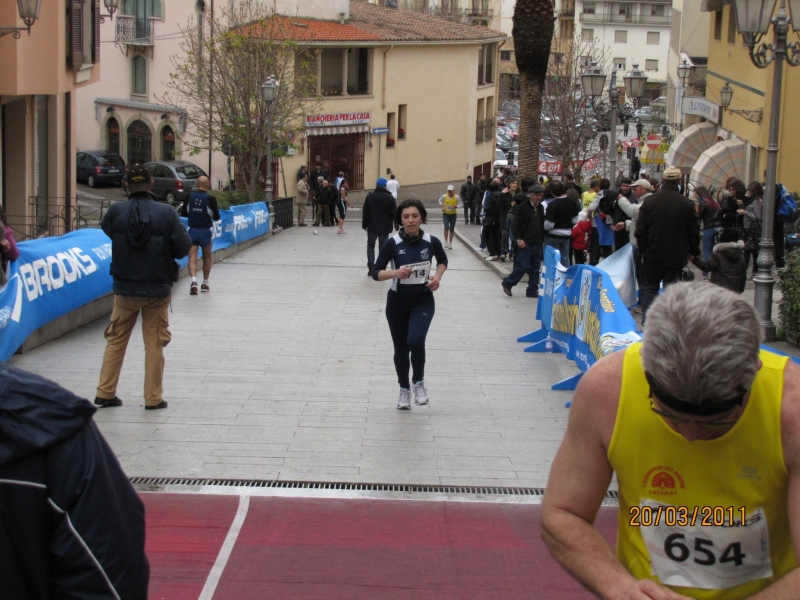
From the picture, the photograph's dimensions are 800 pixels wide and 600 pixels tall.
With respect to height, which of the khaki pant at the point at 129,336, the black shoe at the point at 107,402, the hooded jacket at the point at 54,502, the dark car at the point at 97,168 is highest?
the dark car at the point at 97,168

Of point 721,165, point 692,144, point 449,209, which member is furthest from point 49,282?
point 692,144

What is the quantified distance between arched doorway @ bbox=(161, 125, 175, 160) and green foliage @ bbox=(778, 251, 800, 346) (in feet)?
118

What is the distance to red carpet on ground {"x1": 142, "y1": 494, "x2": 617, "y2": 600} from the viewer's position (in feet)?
16.4

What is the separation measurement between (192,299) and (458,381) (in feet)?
19.4

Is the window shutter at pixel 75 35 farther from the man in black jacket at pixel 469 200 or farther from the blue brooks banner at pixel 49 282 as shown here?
the man in black jacket at pixel 469 200

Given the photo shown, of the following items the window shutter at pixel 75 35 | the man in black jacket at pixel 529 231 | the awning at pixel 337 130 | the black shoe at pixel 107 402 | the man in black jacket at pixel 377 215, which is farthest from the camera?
the awning at pixel 337 130

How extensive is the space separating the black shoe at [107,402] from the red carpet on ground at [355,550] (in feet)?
6.80

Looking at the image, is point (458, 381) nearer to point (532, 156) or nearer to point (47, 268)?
→ point (47, 268)

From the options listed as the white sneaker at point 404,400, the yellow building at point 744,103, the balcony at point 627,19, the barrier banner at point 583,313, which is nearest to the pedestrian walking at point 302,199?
the yellow building at point 744,103

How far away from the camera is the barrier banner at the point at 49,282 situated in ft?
30.8

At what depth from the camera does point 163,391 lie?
8891mm

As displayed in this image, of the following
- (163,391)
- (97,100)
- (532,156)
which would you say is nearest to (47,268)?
(163,391)

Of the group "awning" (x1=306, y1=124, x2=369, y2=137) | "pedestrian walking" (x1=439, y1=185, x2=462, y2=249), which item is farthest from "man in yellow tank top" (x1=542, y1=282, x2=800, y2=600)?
"awning" (x1=306, y1=124, x2=369, y2=137)

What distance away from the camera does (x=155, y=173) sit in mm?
37906
